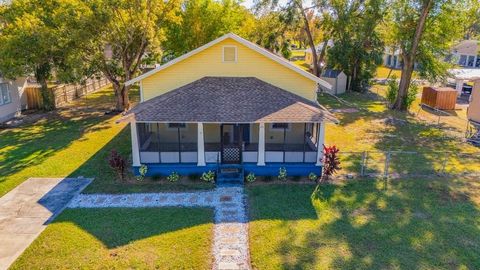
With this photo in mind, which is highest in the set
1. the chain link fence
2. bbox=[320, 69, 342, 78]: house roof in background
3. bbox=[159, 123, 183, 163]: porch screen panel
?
bbox=[320, 69, 342, 78]: house roof in background

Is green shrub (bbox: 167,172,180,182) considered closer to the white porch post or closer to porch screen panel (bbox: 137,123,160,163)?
porch screen panel (bbox: 137,123,160,163)

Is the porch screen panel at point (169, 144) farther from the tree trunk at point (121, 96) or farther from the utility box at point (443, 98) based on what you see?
the utility box at point (443, 98)

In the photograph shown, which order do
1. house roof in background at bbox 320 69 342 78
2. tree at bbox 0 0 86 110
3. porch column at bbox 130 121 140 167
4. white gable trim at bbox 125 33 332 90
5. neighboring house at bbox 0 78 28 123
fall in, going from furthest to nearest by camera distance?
1. house roof in background at bbox 320 69 342 78
2. neighboring house at bbox 0 78 28 123
3. tree at bbox 0 0 86 110
4. white gable trim at bbox 125 33 332 90
5. porch column at bbox 130 121 140 167

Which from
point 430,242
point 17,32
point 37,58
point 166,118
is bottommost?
point 430,242

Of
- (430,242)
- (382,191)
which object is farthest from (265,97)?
(430,242)

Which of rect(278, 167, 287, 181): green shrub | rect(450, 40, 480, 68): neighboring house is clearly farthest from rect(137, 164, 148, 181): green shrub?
rect(450, 40, 480, 68): neighboring house

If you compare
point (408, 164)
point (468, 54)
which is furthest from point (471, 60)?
point (408, 164)

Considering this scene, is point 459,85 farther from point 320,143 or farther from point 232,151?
point 232,151

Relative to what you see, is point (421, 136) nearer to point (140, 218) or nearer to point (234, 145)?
point (234, 145)
